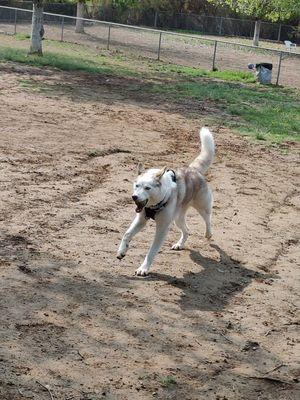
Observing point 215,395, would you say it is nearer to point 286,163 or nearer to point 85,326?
point 85,326

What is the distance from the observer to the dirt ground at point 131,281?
21.1 feet

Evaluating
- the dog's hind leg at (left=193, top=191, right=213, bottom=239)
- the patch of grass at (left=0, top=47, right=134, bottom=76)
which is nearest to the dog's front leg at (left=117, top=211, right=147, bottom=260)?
the dog's hind leg at (left=193, top=191, right=213, bottom=239)

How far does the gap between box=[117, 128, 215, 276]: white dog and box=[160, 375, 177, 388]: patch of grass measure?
7.51ft

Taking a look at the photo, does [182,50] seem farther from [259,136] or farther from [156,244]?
[156,244]

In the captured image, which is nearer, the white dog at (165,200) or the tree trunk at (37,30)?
the white dog at (165,200)

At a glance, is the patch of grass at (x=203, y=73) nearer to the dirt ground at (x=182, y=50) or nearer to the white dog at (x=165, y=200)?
the dirt ground at (x=182, y=50)

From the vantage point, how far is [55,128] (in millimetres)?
15969

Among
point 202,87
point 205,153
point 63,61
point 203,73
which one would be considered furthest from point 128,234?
point 203,73

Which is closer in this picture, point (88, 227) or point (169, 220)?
point (169, 220)

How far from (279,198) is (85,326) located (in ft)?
20.5

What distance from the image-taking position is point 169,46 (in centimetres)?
3838

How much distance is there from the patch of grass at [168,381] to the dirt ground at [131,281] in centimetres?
2

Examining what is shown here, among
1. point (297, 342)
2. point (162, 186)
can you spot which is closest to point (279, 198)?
point (162, 186)

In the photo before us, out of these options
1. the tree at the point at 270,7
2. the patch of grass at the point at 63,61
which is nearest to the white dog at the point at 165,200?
the patch of grass at the point at 63,61
